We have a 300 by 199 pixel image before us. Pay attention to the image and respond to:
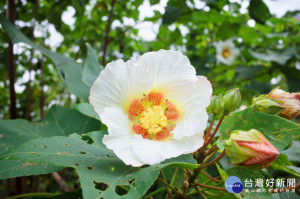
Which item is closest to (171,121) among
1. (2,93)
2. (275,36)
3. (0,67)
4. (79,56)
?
(79,56)

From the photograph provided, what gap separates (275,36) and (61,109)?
2179 millimetres

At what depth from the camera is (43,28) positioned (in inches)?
78.1

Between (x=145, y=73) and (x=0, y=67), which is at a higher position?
(x=145, y=73)

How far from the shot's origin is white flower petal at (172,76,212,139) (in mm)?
736

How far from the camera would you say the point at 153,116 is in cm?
87

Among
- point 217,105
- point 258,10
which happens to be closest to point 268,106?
point 217,105

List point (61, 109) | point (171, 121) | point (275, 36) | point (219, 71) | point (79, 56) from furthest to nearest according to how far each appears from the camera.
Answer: point (219, 71) → point (275, 36) → point (79, 56) → point (61, 109) → point (171, 121)

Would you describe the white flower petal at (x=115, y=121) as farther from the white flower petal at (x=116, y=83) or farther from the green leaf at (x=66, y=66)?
the green leaf at (x=66, y=66)

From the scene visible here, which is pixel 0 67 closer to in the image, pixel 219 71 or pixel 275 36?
pixel 219 71

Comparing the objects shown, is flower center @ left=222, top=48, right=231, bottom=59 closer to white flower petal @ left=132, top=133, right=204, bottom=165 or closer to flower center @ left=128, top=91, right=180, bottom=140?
flower center @ left=128, top=91, right=180, bottom=140

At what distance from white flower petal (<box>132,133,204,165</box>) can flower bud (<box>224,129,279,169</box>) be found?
0.10 metres

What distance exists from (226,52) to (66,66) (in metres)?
2.23

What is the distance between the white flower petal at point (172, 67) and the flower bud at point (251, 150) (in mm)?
213

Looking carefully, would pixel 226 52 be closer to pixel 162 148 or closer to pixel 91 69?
pixel 91 69
